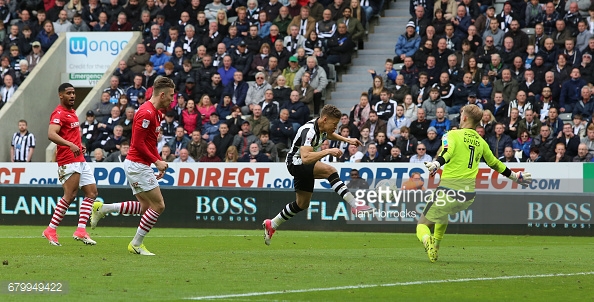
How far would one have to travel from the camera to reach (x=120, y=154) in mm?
26031

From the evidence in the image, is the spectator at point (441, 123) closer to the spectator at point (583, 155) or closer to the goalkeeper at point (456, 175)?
the spectator at point (583, 155)

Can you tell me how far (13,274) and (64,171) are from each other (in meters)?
4.65

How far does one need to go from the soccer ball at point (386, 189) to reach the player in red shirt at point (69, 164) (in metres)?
8.48

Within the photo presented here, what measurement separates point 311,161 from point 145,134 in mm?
2157

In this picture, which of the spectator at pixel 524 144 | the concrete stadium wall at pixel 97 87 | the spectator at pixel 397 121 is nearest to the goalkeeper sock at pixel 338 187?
the spectator at pixel 524 144

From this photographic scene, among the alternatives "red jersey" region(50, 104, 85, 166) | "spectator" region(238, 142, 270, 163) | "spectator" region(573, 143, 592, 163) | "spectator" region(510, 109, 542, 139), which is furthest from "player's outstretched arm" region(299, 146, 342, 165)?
"spectator" region(238, 142, 270, 163)

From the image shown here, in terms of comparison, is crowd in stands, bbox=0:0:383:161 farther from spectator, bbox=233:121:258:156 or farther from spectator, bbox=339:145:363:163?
spectator, bbox=339:145:363:163

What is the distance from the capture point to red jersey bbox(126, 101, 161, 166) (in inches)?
504

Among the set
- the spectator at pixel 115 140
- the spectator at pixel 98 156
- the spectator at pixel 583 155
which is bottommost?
the spectator at pixel 98 156

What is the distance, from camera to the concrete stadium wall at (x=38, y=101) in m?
29.7

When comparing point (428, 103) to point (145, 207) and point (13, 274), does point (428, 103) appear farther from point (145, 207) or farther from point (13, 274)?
point (13, 274)

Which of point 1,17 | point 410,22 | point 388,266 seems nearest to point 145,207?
point 388,266

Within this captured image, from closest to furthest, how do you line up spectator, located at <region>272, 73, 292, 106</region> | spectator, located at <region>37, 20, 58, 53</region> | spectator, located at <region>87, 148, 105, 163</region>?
1. spectator, located at <region>272, 73, 292, 106</region>
2. spectator, located at <region>87, 148, 105, 163</region>
3. spectator, located at <region>37, 20, 58, 53</region>

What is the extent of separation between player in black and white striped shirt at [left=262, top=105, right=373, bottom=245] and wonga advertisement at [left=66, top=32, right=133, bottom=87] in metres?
17.8
